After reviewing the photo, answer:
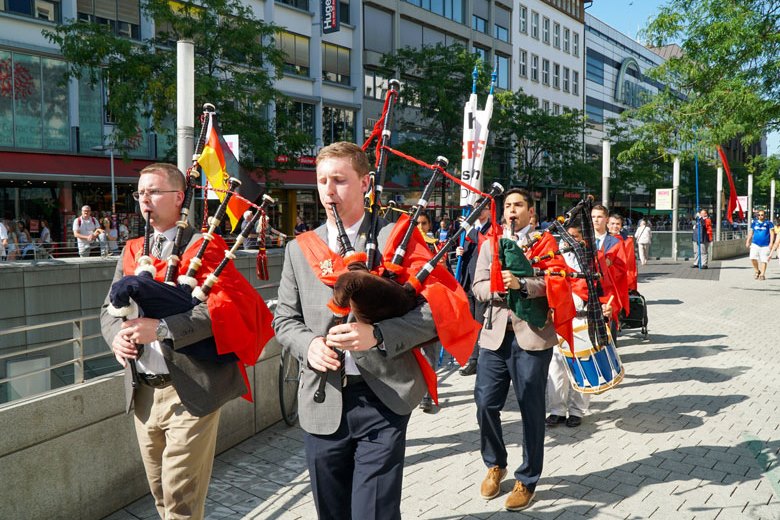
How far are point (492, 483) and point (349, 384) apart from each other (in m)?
2.30

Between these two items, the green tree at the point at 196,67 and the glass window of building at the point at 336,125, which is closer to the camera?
the green tree at the point at 196,67

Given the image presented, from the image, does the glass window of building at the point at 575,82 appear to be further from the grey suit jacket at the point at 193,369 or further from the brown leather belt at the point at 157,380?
the brown leather belt at the point at 157,380

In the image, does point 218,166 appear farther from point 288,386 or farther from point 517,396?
point 517,396

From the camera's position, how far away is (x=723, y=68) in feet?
46.8

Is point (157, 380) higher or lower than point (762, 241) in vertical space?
lower

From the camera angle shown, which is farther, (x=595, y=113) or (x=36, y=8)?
(x=595, y=113)

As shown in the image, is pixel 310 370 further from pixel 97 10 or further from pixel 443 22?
pixel 443 22

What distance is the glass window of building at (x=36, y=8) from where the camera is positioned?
71.9 ft

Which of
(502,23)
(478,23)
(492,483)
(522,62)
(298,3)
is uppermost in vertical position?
(502,23)

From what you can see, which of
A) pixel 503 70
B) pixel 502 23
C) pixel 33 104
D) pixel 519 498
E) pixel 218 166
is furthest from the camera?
pixel 503 70

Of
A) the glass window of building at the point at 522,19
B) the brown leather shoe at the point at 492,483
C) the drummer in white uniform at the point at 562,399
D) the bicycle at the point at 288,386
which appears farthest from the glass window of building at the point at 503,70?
the brown leather shoe at the point at 492,483

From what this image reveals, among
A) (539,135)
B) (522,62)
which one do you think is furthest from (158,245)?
(522,62)

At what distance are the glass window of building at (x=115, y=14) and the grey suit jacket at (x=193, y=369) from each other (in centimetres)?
2347

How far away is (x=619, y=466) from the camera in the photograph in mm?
5203
